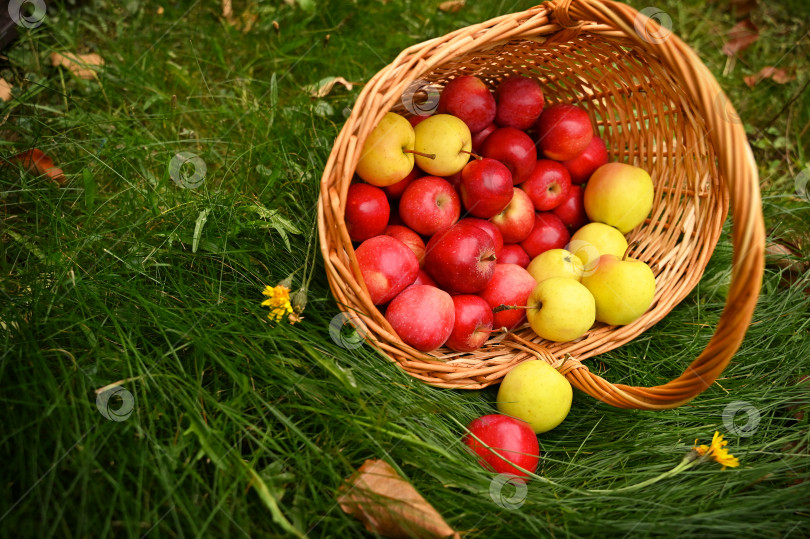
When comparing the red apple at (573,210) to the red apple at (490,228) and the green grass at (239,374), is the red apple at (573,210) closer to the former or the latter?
the red apple at (490,228)

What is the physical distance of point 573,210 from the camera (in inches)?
89.4

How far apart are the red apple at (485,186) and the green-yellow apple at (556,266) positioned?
28 cm

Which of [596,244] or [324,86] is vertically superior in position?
[324,86]

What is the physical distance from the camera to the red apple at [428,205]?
189cm

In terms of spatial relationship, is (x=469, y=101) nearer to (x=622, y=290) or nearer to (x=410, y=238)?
(x=410, y=238)

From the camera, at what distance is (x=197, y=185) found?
6.41 feet

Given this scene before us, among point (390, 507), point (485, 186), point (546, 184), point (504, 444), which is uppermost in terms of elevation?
point (485, 186)

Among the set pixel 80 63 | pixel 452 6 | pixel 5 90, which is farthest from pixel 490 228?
pixel 5 90

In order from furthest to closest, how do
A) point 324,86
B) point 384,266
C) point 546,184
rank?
1. point 324,86
2. point 546,184
3. point 384,266

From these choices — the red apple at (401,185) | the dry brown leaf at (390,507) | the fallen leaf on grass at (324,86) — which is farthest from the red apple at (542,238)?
the dry brown leaf at (390,507)

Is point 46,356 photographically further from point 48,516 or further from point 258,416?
point 258,416

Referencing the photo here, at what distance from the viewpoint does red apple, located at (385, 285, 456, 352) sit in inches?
66.1

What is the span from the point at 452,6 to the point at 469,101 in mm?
1352

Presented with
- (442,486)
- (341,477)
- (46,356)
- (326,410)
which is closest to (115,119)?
(46,356)
